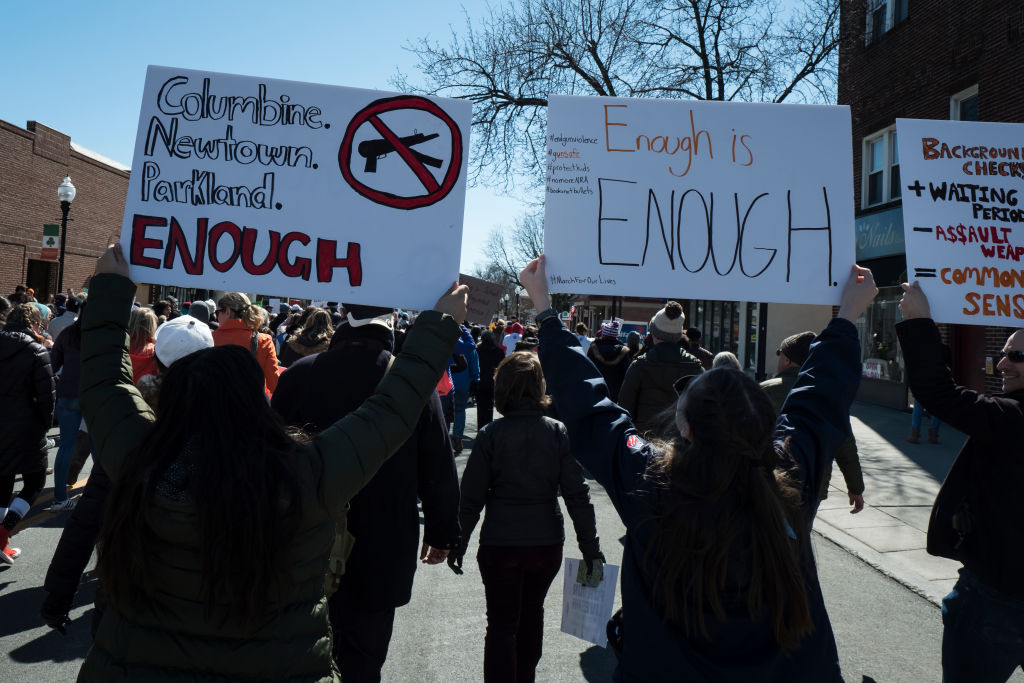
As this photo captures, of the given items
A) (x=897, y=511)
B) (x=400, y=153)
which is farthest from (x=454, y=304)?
(x=897, y=511)

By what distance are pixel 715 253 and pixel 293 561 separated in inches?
72.9

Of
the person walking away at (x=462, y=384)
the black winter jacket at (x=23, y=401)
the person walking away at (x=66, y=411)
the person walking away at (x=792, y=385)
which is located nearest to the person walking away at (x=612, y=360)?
the person walking away at (x=462, y=384)

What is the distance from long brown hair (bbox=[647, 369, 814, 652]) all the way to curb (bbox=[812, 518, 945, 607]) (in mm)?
3955

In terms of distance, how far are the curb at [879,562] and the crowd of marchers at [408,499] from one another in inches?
105

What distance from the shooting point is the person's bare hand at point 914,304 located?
2.82 m

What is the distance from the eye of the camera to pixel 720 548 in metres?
1.70

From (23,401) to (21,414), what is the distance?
0.32 ft

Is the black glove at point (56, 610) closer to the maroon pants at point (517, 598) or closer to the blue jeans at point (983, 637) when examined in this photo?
the maroon pants at point (517, 598)

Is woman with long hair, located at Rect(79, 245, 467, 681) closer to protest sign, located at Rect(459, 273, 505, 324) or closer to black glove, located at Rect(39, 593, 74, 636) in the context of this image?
black glove, located at Rect(39, 593, 74, 636)

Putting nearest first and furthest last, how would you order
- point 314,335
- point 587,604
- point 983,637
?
point 983,637, point 587,604, point 314,335

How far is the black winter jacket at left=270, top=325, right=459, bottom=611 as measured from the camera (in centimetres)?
293

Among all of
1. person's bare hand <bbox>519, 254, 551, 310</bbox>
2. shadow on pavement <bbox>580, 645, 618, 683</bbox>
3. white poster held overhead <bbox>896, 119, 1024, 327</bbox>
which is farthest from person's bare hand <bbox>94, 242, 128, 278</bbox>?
shadow on pavement <bbox>580, 645, 618, 683</bbox>

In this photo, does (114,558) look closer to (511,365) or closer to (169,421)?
(169,421)

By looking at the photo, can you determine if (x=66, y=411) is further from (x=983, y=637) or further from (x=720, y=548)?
(x=983, y=637)
